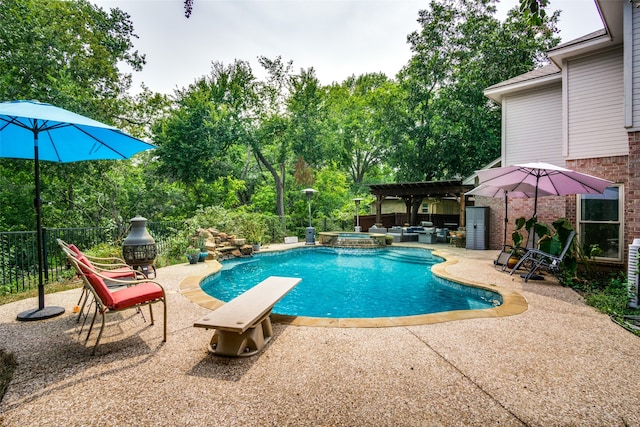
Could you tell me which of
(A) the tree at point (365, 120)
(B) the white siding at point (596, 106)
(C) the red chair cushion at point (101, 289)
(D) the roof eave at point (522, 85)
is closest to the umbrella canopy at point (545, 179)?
(B) the white siding at point (596, 106)

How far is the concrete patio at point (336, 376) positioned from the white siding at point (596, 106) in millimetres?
4736

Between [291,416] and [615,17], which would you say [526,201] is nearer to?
[615,17]

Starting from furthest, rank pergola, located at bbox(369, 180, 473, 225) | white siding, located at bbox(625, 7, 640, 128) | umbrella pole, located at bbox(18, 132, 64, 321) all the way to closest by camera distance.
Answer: pergola, located at bbox(369, 180, 473, 225), white siding, located at bbox(625, 7, 640, 128), umbrella pole, located at bbox(18, 132, 64, 321)

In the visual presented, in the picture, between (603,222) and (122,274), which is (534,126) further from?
(122,274)

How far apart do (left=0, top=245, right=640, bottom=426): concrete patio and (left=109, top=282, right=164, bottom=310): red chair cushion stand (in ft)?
1.50

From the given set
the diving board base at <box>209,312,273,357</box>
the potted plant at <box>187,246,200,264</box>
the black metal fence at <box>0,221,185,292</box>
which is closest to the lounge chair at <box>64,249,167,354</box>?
the diving board base at <box>209,312,273,357</box>

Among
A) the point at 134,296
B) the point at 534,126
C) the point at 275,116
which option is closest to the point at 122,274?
the point at 134,296

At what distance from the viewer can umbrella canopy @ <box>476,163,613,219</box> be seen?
5.54 metres

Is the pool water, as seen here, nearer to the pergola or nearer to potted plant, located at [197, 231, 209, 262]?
potted plant, located at [197, 231, 209, 262]

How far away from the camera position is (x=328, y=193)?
18.9 metres

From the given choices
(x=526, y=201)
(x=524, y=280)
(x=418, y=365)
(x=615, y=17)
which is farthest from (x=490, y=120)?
(x=418, y=365)

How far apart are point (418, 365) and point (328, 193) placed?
16.4 metres

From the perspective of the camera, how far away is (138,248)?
5641 millimetres

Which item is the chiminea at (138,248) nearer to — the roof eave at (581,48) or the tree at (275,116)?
the roof eave at (581,48)
